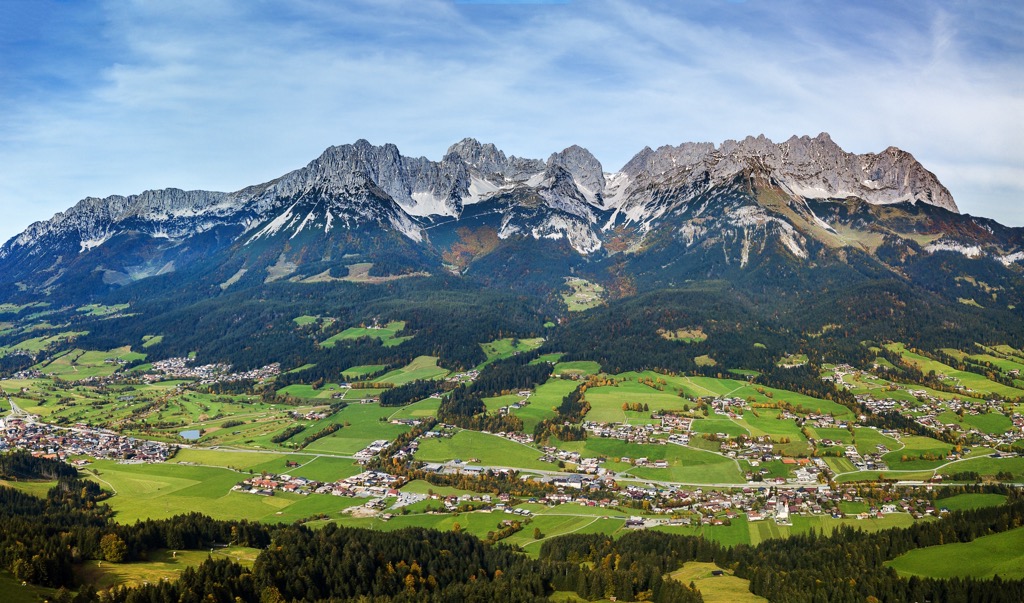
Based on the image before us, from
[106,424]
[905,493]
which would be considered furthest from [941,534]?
[106,424]

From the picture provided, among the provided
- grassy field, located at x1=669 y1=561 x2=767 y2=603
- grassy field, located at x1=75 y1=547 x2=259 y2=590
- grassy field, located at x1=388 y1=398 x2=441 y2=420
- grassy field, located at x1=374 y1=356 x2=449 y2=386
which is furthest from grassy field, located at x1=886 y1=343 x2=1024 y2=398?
grassy field, located at x1=75 y1=547 x2=259 y2=590

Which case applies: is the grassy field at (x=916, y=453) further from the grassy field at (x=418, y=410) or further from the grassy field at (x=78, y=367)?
the grassy field at (x=78, y=367)

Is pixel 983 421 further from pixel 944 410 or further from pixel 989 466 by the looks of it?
pixel 989 466

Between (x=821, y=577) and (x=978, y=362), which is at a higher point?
(x=978, y=362)

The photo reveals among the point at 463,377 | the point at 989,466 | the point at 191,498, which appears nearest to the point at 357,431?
the point at 191,498

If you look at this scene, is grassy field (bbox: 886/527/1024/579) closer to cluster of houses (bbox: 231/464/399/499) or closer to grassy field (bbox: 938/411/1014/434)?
grassy field (bbox: 938/411/1014/434)

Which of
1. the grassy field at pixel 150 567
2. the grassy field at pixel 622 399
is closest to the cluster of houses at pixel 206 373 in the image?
the grassy field at pixel 622 399

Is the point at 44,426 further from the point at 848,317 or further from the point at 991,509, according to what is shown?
the point at 848,317
